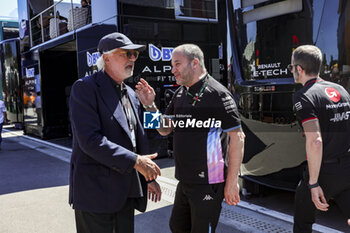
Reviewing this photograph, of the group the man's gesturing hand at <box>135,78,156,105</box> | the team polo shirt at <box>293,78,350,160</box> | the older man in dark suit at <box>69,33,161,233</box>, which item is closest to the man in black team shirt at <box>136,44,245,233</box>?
the man's gesturing hand at <box>135,78,156,105</box>

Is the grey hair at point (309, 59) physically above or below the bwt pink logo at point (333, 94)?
→ above

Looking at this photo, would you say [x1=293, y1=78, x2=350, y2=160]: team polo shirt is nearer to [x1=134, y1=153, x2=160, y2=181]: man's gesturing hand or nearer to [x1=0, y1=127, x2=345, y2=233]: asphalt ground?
[x1=134, y1=153, x2=160, y2=181]: man's gesturing hand

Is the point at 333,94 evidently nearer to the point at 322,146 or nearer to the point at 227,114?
the point at 322,146

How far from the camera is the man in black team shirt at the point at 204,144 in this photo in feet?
8.37

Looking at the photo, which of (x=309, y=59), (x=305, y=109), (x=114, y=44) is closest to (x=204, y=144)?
(x=305, y=109)

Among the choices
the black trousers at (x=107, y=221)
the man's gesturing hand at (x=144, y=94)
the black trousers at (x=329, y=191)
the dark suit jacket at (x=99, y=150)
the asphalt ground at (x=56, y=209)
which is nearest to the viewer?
the dark suit jacket at (x=99, y=150)

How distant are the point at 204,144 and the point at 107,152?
2.57ft

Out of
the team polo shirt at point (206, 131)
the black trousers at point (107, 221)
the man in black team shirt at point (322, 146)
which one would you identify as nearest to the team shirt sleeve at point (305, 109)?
the man in black team shirt at point (322, 146)

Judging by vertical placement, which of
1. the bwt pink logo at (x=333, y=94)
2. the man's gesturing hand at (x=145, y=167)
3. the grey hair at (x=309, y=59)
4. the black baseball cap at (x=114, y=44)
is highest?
the black baseball cap at (x=114, y=44)

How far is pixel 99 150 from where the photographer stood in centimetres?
208

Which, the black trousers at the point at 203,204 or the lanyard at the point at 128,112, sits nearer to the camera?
the lanyard at the point at 128,112

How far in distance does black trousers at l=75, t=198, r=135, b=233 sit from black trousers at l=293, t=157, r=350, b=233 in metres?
1.28

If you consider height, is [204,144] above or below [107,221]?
above

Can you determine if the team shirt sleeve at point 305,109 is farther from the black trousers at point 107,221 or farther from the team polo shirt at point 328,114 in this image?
the black trousers at point 107,221
